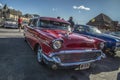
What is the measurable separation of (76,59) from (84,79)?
0.68 meters

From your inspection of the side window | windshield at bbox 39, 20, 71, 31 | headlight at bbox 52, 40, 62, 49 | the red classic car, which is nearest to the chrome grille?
the red classic car

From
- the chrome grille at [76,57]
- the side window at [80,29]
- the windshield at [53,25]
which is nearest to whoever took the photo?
the chrome grille at [76,57]

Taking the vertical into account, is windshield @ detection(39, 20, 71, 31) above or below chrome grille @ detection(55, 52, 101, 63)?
above

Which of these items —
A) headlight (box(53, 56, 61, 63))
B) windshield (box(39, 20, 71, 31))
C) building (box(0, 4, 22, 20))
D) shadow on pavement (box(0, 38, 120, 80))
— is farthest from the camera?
building (box(0, 4, 22, 20))

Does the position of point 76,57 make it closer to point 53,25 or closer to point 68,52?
point 68,52

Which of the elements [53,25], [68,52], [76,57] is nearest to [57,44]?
[68,52]

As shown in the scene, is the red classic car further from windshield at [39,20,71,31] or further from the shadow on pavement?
windshield at [39,20,71,31]

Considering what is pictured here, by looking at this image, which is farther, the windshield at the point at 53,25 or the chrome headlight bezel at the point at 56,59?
the windshield at the point at 53,25

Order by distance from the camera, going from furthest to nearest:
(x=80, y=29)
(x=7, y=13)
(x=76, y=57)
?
(x=7, y=13)
(x=80, y=29)
(x=76, y=57)

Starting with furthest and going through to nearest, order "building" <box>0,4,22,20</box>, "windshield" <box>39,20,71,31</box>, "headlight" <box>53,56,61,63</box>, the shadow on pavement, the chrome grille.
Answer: "building" <box>0,4,22,20</box> → "windshield" <box>39,20,71,31</box> → the shadow on pavement → the chrome grille → "headlight" <box>53,56,61,63</box>

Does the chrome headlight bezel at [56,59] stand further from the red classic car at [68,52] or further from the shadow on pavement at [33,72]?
the shadow on pavement at [33,72]

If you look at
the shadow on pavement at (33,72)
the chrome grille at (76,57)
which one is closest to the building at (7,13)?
the shadow on pavement at (33,72)

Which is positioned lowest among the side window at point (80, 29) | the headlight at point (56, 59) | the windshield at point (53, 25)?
the headlight at point (56, 59)

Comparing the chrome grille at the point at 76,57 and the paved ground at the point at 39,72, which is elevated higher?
the chrome grille at the point at 76,57
